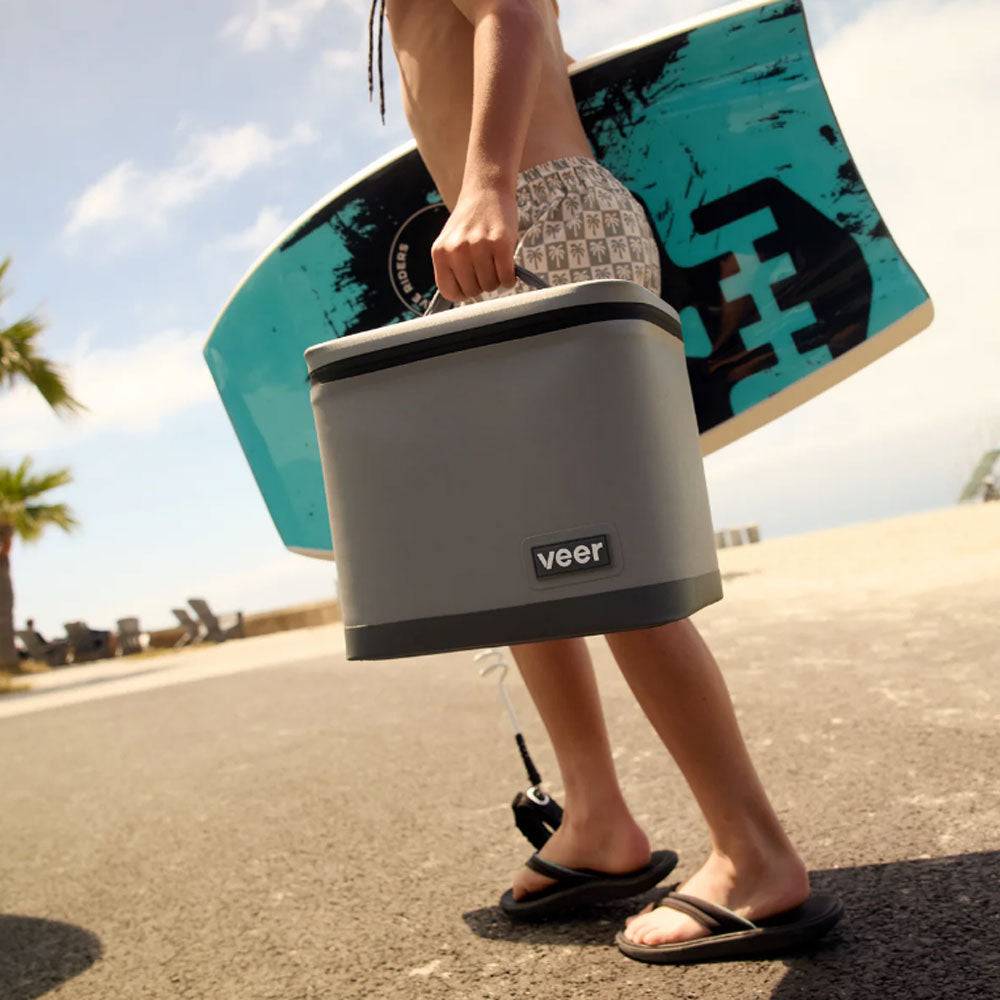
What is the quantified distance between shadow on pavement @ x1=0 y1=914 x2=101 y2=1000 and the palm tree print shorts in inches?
48.2

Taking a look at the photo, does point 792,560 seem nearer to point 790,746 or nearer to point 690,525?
point 790,746

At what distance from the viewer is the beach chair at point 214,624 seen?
16266 millimetres

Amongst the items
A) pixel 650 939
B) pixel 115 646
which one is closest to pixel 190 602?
pixel 115 646

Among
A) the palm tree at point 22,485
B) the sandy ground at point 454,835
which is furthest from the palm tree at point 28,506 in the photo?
the sandy ground at point 454,835

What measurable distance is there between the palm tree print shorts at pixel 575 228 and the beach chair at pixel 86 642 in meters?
18.8

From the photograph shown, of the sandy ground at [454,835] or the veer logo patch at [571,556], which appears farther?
the sandy ground at [454,835]

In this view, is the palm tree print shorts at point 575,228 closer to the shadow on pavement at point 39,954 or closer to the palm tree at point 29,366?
the shadow on pavement at point 39,954

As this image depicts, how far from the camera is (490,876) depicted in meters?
1.75

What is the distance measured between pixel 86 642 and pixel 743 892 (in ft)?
62.5

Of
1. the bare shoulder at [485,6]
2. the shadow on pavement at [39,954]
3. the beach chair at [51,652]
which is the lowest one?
the shadow on pavement at [39,954]

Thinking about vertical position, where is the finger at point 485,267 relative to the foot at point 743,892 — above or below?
above

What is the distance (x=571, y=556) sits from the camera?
100 cm

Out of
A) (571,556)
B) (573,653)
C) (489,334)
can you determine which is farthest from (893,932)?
(489,334)

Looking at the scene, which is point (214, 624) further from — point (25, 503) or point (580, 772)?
point (580, 772)
